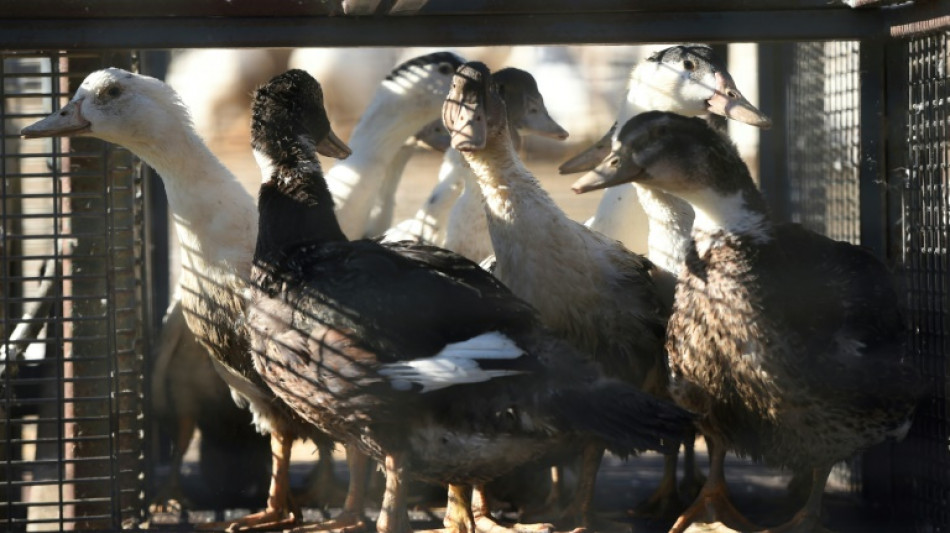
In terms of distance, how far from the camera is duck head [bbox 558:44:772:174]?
3896 mm

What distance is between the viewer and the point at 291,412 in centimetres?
381

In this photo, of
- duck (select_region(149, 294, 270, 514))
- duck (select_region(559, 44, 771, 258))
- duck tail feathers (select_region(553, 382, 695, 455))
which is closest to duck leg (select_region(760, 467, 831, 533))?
duck tail feathers (select_region(553, 382, 695, 455))

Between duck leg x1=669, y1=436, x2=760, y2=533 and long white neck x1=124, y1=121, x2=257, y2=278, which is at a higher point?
long white neck x1=124, y1=121, x2=257, y2=278

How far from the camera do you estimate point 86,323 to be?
3.97m

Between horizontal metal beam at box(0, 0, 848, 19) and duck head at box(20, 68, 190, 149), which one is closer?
horizontal metal beam at box(0, 0, 848, 19)

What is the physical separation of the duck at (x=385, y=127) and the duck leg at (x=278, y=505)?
3.27ft

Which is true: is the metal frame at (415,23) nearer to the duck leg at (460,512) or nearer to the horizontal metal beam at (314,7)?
the horizontal metal beam at (314,7)

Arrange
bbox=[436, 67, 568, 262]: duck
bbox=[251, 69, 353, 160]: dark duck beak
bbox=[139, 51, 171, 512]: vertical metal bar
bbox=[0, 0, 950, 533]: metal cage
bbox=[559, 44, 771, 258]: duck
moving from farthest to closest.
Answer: bbox=[139, 51, 171, 512]: vertical metal bar < bbox=[436, 67, 568, 262]: duck < bbox=[559, 44, 771, 258]: duck < bbox=[251, 69, 353, 160]: dark duck beak < bbox=[0, 0, 950, 533]: metal cage

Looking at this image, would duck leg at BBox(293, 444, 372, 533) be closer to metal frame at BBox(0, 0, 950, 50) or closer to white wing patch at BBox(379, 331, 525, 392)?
white wing patch at BBox(379, 331, 525, 392)

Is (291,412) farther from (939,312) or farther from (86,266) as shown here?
(939,312)

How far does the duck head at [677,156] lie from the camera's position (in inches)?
128

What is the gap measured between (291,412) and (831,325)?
1.57 metres

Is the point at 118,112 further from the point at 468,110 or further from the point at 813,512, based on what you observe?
the point at 813,512

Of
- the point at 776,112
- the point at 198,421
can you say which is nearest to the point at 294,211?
the point at 198,421
